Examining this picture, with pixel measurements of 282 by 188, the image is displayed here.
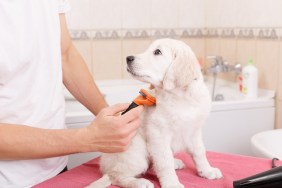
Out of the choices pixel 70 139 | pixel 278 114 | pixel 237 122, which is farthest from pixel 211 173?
pixel 278 114

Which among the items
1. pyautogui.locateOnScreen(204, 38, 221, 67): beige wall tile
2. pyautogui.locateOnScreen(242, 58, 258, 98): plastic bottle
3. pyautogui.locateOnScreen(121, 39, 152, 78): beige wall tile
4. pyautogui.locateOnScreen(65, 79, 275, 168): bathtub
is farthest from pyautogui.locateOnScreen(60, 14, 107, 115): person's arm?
pyautogui.locateOnScreen(204, 38, 221, 67): beige wall tile

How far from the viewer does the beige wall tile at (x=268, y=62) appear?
6.55 feet

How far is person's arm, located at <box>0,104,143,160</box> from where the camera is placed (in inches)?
34.5

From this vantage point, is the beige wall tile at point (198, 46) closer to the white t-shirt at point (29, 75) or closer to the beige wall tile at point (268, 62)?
the beige wall tile at point (268, 62)

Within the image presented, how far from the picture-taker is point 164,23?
8.73ft

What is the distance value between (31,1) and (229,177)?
29.3 inches

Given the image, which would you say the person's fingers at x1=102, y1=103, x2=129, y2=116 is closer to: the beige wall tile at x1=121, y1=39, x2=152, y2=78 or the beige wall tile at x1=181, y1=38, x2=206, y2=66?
the beige wall tile at x1=121, y1=39, x2=152, y2=78

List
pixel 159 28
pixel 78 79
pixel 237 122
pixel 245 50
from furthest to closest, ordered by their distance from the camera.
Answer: pixel 159 28 < pixel 245 50 < pixel 237 122 < pixel 78 79

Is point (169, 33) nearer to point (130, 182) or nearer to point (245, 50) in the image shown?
point (245, 50)

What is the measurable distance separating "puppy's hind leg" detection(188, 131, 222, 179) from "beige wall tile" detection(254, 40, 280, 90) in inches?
43.6

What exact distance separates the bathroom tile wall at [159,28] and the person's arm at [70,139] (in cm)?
143

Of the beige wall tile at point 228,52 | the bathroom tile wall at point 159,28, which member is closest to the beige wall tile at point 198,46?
the bathroom tile wall at point 159,28

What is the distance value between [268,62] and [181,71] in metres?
1.21

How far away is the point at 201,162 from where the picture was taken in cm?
106
